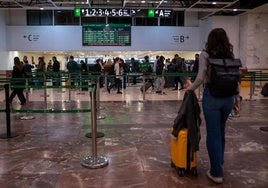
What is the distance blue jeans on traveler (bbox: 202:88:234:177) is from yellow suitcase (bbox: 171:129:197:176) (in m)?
0.27

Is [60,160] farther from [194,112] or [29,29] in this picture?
[29,29]

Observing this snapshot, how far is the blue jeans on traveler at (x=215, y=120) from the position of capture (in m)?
3.45

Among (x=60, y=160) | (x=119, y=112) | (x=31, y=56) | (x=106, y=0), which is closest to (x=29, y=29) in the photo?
(x=31, y=56)

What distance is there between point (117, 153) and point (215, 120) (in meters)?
1.79

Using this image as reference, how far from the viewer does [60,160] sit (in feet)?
14.5

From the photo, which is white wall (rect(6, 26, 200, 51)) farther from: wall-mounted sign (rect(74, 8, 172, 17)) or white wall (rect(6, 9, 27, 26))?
wall-mounted sign (rect(74, 8, 172, 17))

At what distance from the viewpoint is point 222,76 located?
11.0 ft

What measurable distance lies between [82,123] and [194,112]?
374cm

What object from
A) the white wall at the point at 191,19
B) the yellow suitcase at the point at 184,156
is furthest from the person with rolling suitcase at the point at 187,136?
the white wall at the point at 191,19

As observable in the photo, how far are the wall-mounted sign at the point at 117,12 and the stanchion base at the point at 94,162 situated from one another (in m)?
9.67

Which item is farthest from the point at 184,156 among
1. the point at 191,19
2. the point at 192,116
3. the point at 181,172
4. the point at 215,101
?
the point at 191,19

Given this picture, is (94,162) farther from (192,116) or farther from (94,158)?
(192,116)

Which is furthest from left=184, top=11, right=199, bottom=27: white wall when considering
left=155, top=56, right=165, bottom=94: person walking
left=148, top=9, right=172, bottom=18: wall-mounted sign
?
left=155, top=56, right=165, bottom=94: person walking

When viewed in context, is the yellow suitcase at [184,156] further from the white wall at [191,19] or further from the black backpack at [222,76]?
the white wall at [191,19]
